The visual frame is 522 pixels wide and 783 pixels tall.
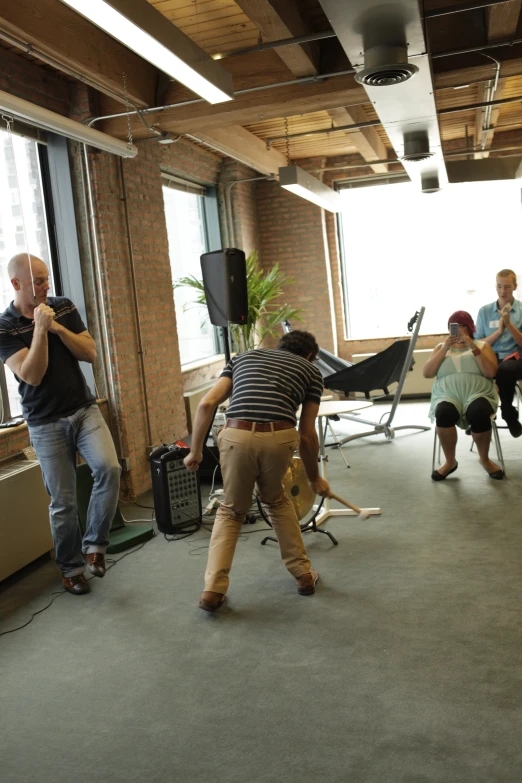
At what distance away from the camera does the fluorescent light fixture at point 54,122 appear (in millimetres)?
3652

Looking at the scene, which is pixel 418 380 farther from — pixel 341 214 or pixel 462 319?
pixel 462 319

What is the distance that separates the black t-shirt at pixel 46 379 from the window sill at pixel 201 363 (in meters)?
3.40

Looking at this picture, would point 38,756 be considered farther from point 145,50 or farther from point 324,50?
point 324,50

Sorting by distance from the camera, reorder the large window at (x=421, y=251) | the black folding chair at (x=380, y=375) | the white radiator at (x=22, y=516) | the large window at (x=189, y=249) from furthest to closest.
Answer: the large window at (x=421, y=251) → the large window at (x=189, y=249) → the black folding chair at (x=380, y=375) → the white radiator at (x=22, y=516)

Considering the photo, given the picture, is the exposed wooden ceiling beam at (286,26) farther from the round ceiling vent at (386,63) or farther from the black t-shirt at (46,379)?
the black t-shirt at (46,379)

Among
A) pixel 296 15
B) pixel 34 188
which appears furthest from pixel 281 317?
pixel 296 15

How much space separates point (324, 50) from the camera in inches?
199

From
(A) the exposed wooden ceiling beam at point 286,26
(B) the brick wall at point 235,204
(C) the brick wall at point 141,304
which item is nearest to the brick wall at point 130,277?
(C) the brick wall at point 141,304

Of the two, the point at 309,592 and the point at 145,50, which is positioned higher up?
the point at 145,50

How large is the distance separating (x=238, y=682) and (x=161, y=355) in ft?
13.2

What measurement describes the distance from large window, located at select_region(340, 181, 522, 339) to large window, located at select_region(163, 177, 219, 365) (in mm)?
2277

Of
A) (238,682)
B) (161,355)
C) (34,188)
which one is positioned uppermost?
(34,188)

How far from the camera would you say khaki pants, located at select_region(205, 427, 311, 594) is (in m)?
3.41

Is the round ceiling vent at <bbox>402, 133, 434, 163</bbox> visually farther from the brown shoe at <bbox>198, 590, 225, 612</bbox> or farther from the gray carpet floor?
the brown shoe at <bbox>198, 590, 225, 612</bbox>
